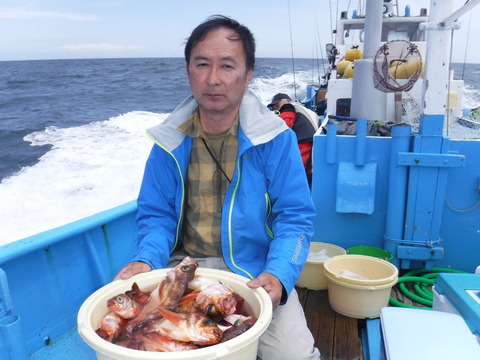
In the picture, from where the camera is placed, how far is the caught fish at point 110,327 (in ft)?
4.61

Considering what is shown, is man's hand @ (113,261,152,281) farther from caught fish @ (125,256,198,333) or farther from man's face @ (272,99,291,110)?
man's face @ (272,99,291,110)

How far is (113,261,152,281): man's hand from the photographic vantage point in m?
1.78

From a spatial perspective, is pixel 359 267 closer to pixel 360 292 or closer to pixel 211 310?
pixel 360 292

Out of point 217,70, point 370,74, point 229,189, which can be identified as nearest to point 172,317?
point 229,189

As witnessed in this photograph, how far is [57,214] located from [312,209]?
6.54 meters

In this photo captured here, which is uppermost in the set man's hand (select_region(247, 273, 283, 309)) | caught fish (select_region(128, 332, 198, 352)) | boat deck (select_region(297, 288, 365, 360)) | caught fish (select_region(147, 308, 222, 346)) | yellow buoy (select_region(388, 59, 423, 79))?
yellow buoy (select_region(388, 59, 423, 79))

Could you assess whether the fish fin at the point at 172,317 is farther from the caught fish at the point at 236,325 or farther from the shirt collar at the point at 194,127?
the shirt collar at the point at 194,127

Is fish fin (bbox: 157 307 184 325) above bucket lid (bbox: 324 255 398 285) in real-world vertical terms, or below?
above

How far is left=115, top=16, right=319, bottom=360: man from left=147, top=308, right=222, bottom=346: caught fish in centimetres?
44

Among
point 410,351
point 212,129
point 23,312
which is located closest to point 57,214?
point 23,312

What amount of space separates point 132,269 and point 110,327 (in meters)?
0.41

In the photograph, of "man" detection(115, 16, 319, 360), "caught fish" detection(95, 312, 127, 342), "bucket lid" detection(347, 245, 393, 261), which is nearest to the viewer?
"caught fish" detection(95, 312, 127, 342)

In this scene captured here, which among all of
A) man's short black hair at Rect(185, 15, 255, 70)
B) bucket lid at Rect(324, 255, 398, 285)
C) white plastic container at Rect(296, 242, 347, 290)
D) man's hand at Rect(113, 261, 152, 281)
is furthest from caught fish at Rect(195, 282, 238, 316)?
white plastic container at Rect(296, 242, 347, 290)

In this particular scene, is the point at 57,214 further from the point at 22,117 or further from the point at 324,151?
the point at 22,117
